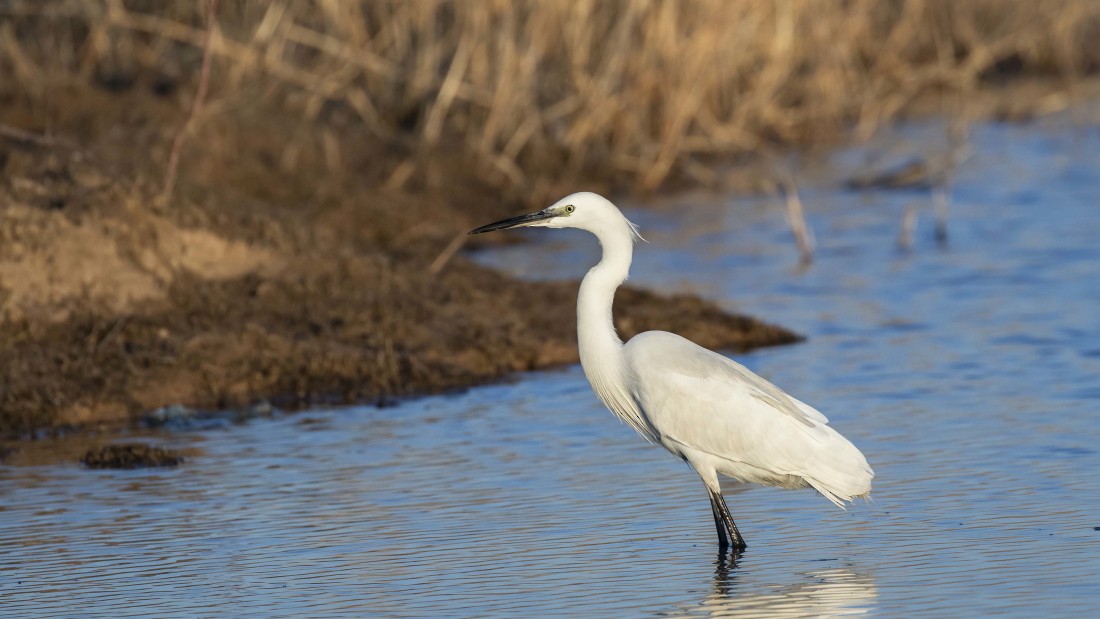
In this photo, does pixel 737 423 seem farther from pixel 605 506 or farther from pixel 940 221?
pixel 940 221

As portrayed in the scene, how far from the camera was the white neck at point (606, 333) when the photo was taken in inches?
278

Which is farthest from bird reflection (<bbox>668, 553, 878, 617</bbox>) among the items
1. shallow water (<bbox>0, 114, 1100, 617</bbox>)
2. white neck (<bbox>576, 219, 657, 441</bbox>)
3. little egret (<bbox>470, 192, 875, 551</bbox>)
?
white neck (<bbox>576, 219, 657, 441</bbox>)

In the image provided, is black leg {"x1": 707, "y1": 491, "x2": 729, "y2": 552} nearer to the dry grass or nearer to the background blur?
the background blur

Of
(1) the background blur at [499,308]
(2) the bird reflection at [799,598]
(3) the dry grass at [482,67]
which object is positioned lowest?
(2) the bird reflection at [799,598]

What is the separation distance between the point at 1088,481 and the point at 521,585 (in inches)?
104

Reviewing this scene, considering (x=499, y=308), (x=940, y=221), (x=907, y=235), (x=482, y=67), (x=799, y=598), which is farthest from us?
(x=482, y=67)

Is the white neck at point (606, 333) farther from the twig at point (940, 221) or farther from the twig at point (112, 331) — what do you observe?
the twig at point (940, 221)

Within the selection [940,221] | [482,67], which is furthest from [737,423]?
[482,67]

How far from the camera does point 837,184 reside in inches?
720

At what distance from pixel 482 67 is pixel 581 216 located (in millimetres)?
9446

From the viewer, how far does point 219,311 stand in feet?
33.9

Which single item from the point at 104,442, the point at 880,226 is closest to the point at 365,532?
the point at 104,442

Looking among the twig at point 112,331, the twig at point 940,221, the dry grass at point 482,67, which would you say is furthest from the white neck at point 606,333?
the dry grass at point 482,67

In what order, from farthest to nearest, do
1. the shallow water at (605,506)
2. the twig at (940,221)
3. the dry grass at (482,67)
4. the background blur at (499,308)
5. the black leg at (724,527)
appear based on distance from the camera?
the dry grass at (482,67), the twig at (940,221), the black leg at (724,527), the background blur at (499,308), the shallow water at (605,506)
